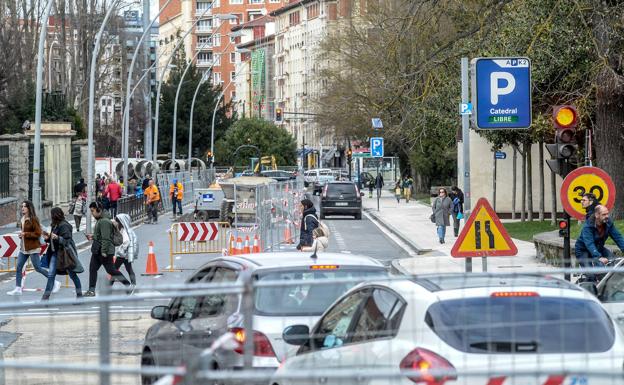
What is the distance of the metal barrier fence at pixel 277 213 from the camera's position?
3103 cm

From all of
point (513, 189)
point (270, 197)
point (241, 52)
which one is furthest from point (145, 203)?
point (241, 52)

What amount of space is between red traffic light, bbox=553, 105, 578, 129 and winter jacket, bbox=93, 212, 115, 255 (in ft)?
25.4

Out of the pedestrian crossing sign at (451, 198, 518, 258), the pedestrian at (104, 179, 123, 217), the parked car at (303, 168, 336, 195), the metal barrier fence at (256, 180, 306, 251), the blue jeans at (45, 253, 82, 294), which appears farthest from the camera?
the parked car at (303, 168, 336, 195)

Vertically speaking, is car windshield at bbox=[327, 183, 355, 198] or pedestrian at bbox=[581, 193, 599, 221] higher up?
pedestrian at bbox=[581, 193, 599, 221]

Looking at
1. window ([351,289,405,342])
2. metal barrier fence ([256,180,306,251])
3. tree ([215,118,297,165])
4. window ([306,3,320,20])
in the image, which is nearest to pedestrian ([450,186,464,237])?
metal barrier fence ([256,180,306,251])

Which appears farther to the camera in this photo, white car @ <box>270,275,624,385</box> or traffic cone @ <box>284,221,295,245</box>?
traffic cone @ <box>284,221,295,245</box>

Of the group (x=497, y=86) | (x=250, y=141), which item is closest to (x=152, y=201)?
(x=497, y=86)

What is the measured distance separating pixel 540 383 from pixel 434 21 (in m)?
19.0

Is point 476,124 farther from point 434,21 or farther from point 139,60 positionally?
point 139,60

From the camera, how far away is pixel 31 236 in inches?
866

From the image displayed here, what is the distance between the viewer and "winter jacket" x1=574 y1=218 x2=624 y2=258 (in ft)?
48.6

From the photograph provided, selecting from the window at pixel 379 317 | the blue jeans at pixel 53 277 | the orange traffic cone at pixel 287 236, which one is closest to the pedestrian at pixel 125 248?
the blue jeans at pixel 53 277

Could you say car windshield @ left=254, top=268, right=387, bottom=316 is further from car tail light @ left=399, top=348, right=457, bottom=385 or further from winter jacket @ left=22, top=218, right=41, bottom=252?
winter jacket @ left=22, top=218, right=41, bottom=252

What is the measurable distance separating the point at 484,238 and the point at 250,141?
103615mm
